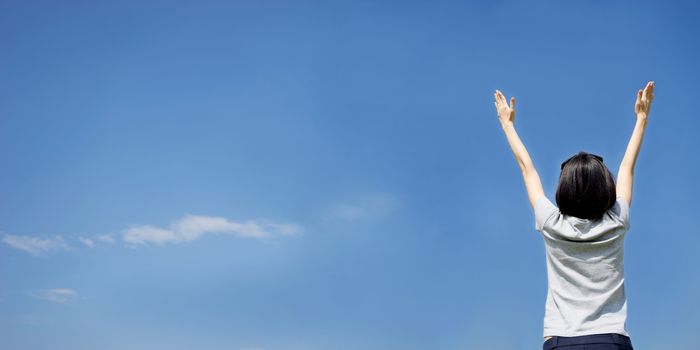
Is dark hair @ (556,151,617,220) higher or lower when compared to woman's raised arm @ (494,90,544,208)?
lower

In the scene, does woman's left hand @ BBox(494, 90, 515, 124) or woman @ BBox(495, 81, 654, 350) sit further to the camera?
woman's left hand @ BBox(494, 90, 515, 124)

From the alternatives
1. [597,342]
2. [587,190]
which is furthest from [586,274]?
[587,190]

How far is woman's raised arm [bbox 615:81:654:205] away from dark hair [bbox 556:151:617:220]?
0.37m

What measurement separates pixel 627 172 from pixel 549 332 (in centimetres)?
140

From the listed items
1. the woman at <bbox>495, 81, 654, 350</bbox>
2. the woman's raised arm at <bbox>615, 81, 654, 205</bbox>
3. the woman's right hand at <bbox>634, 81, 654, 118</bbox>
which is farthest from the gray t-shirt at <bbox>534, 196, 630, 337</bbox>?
the woman's right hand at <bbox>634, 81, 654, 118</bbox>

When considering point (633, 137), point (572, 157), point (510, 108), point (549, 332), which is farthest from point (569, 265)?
point (510, 108)

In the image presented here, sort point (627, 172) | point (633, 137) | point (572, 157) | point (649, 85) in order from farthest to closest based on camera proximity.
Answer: point (649, 85) < point (633, 137) < point (627, 172) < point (572, 157)

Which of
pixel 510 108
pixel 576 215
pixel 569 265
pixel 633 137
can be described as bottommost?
pixel 569 265

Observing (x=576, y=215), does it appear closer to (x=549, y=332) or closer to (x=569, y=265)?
(x=569, y=265)

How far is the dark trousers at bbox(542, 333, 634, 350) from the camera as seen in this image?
4031mm

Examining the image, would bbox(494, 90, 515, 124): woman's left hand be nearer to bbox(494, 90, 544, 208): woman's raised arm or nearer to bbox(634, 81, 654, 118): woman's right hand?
bbox(494, 90, 544, 208): woman's raised arm

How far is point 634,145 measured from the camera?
5012 mm

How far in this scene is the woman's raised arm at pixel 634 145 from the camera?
15.4 feet

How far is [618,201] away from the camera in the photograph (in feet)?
14.6
